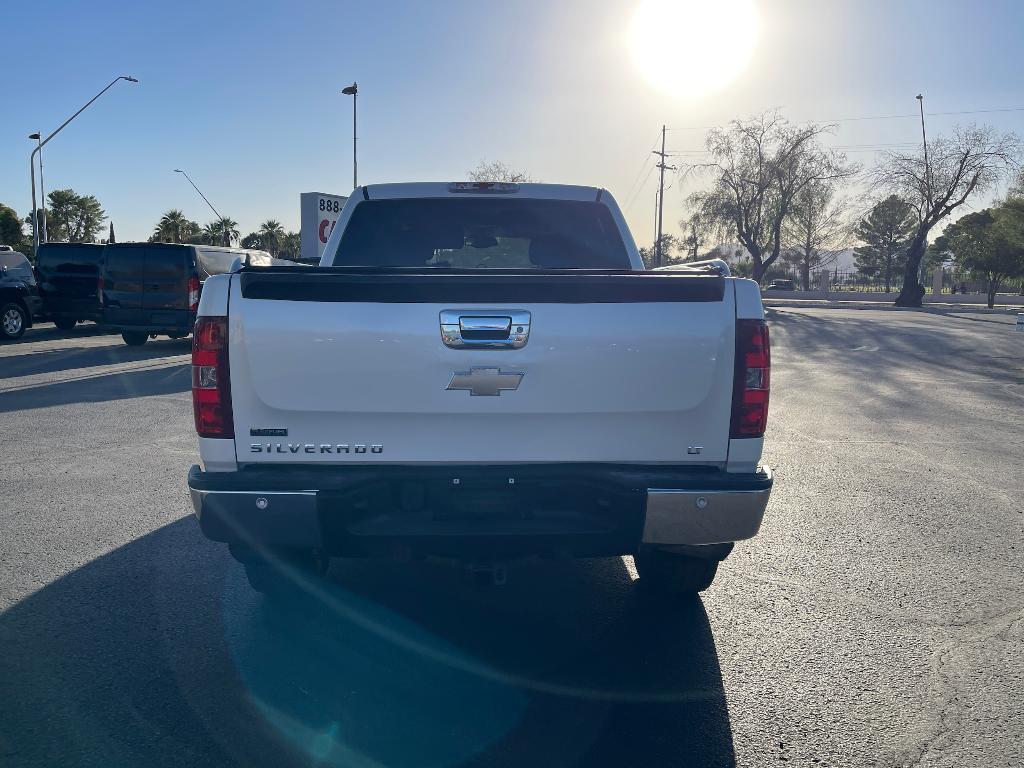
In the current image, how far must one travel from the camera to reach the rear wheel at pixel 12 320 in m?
17.9

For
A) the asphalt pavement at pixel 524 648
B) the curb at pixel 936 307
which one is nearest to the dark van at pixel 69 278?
the asphalt pavement at pixel 524 648

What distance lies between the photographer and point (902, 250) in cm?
8881

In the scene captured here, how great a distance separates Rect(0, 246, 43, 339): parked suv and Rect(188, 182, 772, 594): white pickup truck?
17473mm

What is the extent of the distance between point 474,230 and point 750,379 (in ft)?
8.16

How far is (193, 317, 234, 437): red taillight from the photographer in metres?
3.16

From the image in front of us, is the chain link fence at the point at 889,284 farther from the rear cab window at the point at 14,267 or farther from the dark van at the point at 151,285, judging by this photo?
the rear cab window at the point at 14,267

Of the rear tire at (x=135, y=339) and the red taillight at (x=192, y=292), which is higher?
the red taillight at (x=192, y=292)

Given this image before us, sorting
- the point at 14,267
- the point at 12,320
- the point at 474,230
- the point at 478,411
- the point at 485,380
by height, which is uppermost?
the point at 474,230

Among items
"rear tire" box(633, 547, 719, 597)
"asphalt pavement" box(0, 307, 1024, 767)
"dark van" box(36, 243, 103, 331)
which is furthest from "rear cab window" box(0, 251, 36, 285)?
"rear tire" box(633, 547, 719, 597)

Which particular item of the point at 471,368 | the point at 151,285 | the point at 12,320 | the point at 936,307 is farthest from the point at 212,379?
the point at 936,307

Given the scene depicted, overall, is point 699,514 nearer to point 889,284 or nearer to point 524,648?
point 524,648

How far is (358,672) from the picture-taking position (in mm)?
3482

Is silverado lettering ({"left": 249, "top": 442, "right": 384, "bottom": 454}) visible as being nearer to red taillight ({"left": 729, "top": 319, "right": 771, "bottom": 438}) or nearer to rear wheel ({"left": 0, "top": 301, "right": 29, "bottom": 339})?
red taillight ({"left": 729, "top": 319, "right": 771, "bottom": 438})

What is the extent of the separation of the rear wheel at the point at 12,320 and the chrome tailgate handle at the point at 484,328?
59.2 feet
